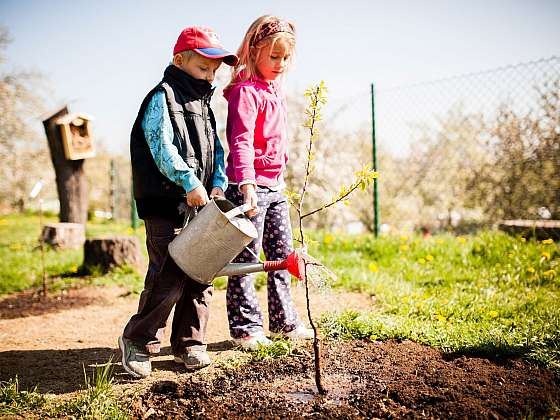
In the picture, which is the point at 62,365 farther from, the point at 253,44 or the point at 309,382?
the point at 253,44

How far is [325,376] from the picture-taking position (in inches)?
99.3

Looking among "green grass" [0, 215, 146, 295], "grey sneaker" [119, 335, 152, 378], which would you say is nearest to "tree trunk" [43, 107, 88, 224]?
"green grass" [0, 215, 146, 295]

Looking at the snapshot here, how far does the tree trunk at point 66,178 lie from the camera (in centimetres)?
756

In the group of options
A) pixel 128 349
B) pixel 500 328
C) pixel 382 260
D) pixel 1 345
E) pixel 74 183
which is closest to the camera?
pixel 128 349

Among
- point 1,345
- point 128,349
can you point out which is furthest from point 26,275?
point 128,349

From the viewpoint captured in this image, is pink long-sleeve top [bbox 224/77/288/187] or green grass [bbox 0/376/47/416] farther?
pink long-sleeve top [bbox 224/77/288/187]

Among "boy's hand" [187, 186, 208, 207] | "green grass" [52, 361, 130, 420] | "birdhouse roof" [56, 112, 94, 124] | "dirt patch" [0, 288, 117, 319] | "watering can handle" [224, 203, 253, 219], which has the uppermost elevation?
"birdhouse roof" [56, 112, 94, 124]

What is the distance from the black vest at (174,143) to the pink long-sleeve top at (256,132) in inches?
8.4

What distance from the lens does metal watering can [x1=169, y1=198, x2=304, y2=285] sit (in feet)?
7.59

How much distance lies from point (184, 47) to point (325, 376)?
5.39ft

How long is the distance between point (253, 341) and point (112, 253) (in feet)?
9.38

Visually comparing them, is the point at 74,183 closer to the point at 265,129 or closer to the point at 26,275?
the point at 26,275

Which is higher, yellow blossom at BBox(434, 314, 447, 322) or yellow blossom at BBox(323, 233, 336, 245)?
yellow blossom at BBox(323, 233, 336, 245)

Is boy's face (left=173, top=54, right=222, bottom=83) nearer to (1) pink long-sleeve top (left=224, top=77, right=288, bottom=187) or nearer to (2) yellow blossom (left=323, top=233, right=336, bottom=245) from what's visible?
(1) pink long-sleeve top (left=224, top=77, right=288, bottom=187)
